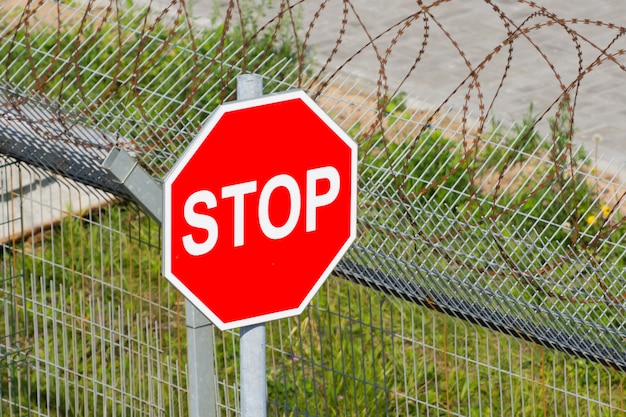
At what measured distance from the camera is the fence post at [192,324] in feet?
8.60

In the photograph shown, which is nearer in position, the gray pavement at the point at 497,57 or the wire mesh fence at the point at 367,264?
the wire mesh fence at the point at 367,264

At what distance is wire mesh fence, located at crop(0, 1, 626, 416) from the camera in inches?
141

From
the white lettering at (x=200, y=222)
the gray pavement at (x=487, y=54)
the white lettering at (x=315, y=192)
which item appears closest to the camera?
the white lettering at (x=200, y=222)

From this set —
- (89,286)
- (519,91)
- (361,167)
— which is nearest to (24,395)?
(89,286)

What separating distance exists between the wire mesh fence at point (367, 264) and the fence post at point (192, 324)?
83 cm

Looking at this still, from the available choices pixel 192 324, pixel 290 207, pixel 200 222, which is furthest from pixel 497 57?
pixel 200 222

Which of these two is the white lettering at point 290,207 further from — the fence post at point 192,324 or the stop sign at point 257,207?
the fence post at point 192,324

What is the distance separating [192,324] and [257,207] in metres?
0.42

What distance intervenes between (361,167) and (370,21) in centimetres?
420

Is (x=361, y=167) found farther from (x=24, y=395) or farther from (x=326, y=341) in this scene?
(x=24, y=395)

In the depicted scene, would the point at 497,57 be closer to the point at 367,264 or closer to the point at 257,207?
the point at 367,264

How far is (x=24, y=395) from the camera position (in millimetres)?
4977

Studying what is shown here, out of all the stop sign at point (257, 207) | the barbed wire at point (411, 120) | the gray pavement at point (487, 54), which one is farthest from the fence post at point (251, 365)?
the gray pavement at point (487, 54)

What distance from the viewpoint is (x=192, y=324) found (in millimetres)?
2703
